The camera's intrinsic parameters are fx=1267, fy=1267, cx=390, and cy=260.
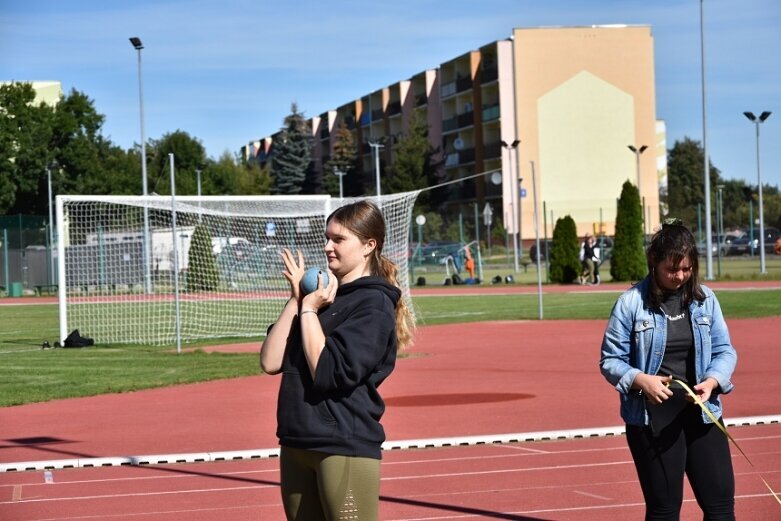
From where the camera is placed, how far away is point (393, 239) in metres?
27.6

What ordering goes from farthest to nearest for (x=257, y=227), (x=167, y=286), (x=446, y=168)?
(x=446, y=168)
(x=167, y=286)
(x=257, y=227)

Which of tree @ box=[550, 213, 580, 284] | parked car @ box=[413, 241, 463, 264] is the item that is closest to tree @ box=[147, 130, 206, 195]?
parked car @ box=[413, 241, 463, 264]

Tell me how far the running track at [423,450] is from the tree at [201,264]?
14.3 m

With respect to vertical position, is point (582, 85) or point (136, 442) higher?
point (582, 85)

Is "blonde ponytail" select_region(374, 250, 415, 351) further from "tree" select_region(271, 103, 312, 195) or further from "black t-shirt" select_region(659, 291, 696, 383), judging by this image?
"tree" select_region(271, 103, 312, 195)

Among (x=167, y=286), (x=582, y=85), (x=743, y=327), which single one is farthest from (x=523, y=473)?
(x=582, y=85)

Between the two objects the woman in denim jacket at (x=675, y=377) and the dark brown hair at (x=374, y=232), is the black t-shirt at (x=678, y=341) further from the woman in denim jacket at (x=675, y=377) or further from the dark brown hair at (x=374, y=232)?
the dark brown hair at (x=374, y=232)

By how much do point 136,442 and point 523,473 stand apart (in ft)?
13.2

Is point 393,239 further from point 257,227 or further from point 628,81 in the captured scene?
point 628,81

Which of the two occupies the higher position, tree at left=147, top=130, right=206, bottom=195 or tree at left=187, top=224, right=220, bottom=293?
tree at left=147, top=130, right=206, bottom=195

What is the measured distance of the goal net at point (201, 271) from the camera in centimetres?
2747

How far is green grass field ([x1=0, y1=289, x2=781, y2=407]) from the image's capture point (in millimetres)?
16484

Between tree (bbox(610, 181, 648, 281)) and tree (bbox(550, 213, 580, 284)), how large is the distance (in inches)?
57.5

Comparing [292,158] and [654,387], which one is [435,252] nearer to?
[292,158]
